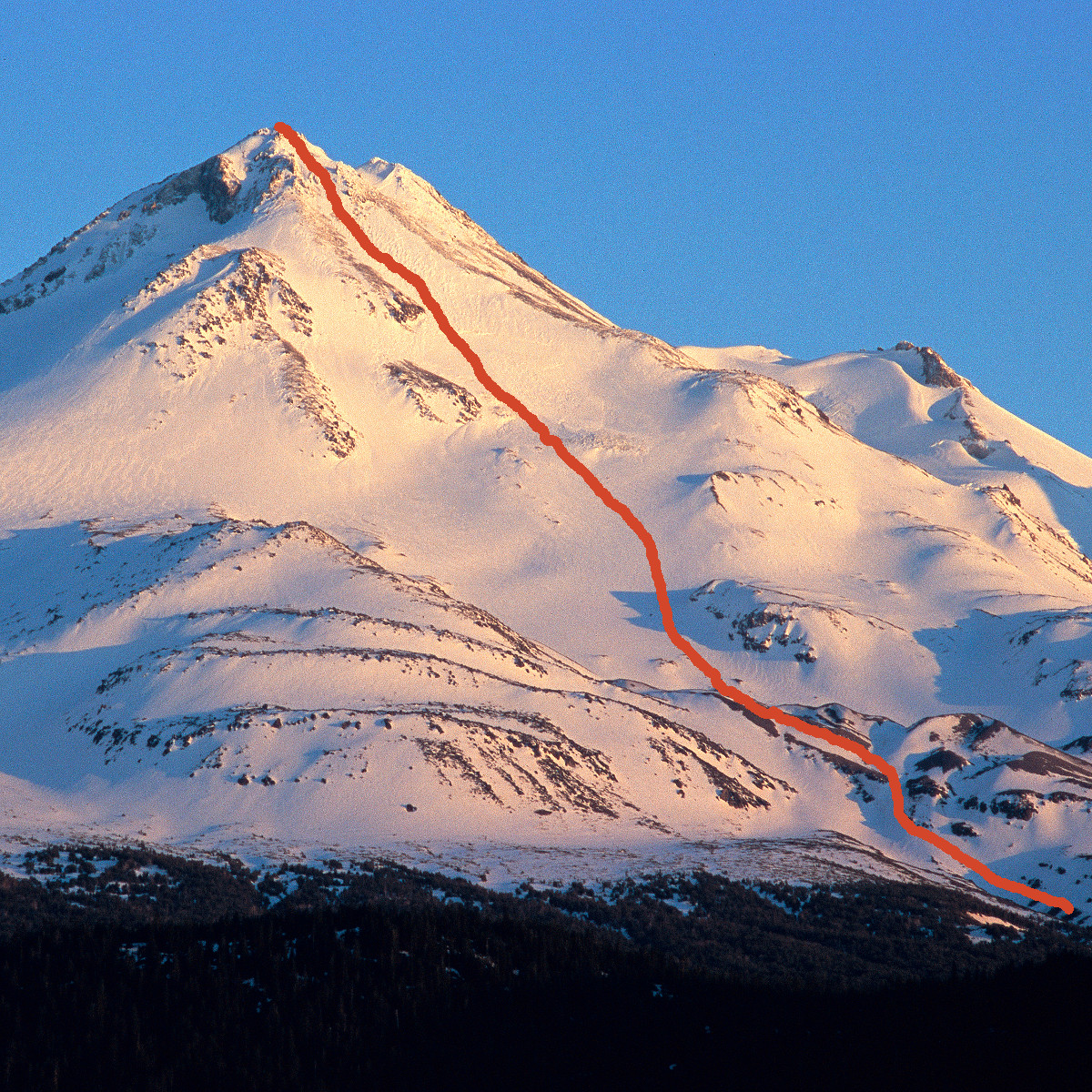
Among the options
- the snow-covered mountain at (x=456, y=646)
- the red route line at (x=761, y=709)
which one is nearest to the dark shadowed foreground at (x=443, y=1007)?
the snow-covered mountain at (x=456, y=646)

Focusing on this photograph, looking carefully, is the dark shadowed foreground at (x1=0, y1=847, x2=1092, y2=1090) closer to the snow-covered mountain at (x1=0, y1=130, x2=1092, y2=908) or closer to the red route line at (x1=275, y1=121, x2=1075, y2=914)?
the snow-covered mountain at (x1=0, y1=130, x2=1092, y2=908)

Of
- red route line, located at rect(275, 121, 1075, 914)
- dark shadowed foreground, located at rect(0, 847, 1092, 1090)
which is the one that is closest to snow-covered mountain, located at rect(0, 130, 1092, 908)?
red route line, located at rect(275, 121, 1075, 914)

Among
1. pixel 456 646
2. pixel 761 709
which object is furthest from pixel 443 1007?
pixel 761 709

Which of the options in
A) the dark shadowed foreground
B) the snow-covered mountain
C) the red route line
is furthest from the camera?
the red route line

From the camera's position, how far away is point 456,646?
351 ft

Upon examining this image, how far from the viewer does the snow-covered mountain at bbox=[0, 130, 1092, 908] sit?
78.8m

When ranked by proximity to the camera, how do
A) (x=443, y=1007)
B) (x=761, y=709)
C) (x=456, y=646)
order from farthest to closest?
(x=761, y=709) < (x=456, y=646) < (x=443, y=1007)

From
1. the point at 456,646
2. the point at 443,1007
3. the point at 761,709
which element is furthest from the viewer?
the point at 761,709

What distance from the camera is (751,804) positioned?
96.1 m

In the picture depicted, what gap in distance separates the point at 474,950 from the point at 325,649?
5539cm

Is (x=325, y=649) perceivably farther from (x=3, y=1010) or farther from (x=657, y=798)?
(x=3, y=1010)

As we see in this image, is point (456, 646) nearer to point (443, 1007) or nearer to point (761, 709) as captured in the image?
point (761, 709)

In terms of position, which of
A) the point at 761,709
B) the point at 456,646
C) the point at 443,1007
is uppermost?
the point at 456,646

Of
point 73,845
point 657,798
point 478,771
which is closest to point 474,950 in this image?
point 73,845
